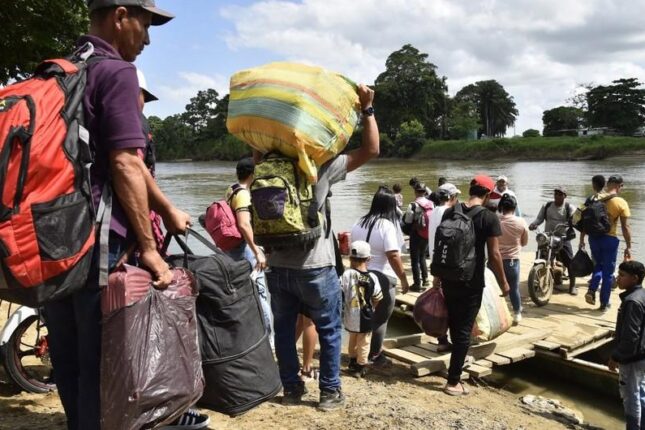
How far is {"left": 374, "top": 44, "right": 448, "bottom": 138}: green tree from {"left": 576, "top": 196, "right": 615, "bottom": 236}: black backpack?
245 ft

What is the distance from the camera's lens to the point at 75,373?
2.35 m

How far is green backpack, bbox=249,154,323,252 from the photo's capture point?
322cm

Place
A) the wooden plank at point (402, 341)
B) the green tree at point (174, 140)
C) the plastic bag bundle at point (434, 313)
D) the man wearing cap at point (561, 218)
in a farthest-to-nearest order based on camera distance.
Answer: the green tree at point (174, 140) → the man wearing cap at point (561, 218) → the wooden plank at point (402, 341) → the plastic bag bundle at point (434, 313)

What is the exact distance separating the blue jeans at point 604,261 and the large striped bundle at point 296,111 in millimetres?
5261

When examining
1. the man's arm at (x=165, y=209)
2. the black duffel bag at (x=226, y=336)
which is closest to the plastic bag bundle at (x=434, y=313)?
the black duffel bag at (x=226, y=336)

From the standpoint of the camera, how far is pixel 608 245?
7355 mm

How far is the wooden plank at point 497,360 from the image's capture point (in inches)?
218

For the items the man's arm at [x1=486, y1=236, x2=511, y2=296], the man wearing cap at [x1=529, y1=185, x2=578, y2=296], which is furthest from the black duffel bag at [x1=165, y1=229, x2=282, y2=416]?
the man wearing cap at [x1=529, y1=185, x2=578, y2=296]

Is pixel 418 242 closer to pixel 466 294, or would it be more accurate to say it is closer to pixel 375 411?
pixel 466 294

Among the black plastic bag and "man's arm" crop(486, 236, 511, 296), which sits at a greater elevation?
"man's arm" crop(486, 236, 511, 296)

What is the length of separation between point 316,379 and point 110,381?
2742 mm

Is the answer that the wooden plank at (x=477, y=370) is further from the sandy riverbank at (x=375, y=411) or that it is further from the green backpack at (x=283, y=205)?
the green backpack at (x=283, y=205)

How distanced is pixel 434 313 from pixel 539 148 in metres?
62.6

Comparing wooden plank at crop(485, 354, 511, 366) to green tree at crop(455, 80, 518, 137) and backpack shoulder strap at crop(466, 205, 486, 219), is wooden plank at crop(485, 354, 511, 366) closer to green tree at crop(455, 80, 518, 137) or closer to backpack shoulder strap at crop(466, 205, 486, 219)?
backpack shoulder strap at crop(466, 205, 486, 219)
